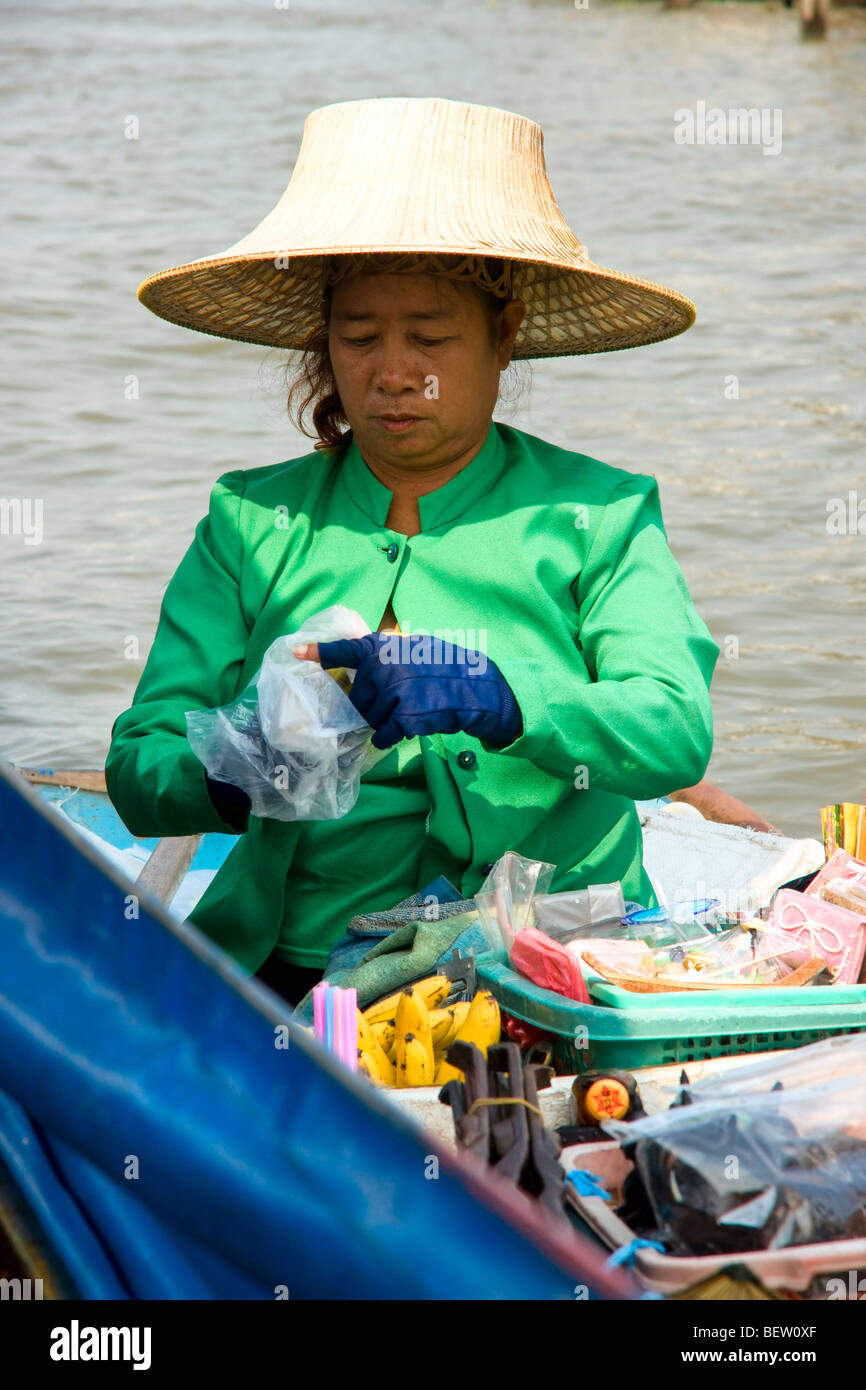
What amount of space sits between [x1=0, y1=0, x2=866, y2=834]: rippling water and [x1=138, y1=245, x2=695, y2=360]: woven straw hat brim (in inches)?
5.6

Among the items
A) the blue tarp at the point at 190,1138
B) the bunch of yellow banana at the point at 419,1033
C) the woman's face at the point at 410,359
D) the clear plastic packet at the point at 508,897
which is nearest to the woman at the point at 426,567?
the woman's face at the point at 410,359

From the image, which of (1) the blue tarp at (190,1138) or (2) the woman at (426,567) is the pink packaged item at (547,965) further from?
(1) the blue tarp at (190,1138)

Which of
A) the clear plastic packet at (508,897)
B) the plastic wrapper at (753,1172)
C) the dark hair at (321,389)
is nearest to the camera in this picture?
the plastic wrapper at (753,1172)

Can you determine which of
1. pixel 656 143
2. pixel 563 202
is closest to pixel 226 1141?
pixel 563 202

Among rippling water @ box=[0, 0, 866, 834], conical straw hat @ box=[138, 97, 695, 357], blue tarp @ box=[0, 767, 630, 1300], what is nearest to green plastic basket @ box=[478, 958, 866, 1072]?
blue tarp @ box=[0, 767, 630, 1300]

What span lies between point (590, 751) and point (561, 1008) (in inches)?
12.1

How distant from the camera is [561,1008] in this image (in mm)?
1551

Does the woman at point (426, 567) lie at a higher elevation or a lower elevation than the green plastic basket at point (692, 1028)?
higher

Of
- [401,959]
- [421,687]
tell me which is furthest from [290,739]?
[401,959]

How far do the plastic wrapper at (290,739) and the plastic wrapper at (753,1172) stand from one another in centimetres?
54

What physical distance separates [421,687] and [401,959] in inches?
12.6

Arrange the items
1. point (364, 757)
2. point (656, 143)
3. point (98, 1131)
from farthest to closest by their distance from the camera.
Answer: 1. point (656, 143)
2. point (364, 757)
3. point (98, 1131)

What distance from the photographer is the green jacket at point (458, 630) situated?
1828 millimetres

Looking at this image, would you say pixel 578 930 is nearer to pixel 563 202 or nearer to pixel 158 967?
pixel 158 967
